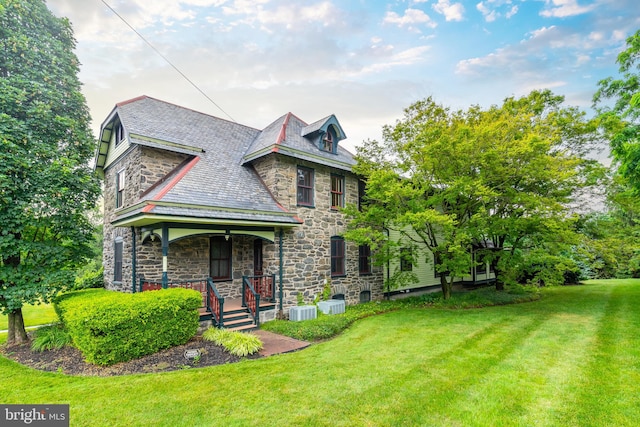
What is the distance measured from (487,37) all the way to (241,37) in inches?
371

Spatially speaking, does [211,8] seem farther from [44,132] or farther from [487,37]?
[487,37]

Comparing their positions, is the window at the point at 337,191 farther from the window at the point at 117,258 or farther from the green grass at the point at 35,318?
the green grass at the point at 35,318

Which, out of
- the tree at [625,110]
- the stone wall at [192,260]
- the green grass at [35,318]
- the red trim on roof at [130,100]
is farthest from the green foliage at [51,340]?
the tree at [625,110]

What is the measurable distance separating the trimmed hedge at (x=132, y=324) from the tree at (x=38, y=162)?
1.96 m

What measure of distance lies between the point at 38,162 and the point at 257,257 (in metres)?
7.02

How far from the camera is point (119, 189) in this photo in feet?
38.8

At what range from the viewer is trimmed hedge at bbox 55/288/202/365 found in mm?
A: 6160

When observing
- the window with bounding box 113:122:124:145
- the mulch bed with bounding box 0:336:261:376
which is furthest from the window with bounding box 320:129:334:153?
the mulch bed with bounding box 0:336:261:376

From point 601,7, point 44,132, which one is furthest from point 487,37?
point 44,132

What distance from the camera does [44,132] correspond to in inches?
334

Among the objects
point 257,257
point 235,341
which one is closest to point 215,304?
point 235,341

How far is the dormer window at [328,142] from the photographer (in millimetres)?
12781

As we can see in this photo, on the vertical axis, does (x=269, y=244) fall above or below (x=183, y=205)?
below

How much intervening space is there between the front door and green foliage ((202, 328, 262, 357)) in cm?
367
